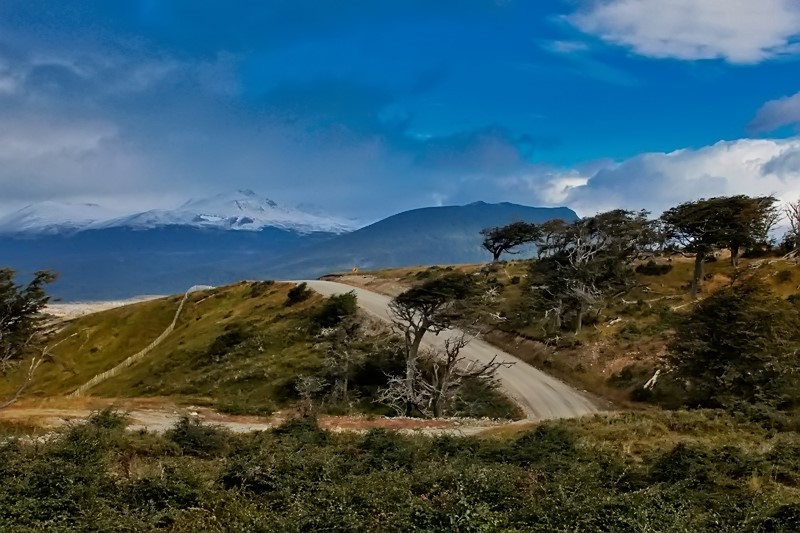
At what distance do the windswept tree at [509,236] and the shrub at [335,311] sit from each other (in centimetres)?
3197

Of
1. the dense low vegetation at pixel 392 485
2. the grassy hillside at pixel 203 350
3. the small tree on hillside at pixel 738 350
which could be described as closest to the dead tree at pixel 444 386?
the grassy hillside at pixel 203 350

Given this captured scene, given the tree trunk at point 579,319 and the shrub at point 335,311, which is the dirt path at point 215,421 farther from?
the shrub at point 335,311

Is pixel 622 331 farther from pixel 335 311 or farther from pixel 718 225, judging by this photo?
pixel 335 311

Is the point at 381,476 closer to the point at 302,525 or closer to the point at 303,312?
the point at 302,525

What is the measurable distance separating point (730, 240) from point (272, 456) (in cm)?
4764

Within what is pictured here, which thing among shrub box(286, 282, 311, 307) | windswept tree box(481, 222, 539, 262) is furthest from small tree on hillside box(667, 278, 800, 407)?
windswept tree box(481, 222, 539, 262)

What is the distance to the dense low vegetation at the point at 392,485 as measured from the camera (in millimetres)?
11453

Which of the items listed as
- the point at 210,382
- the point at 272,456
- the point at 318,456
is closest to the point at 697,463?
the point at 318,456

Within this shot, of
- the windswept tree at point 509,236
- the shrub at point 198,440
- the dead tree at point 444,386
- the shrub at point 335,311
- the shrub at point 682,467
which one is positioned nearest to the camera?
the shrub at point 682,467

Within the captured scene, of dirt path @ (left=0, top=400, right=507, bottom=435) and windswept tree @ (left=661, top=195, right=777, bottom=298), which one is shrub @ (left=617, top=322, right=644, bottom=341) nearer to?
windswept tree @ (left=661, top=195, right=777, bottom=298)

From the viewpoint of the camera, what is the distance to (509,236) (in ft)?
275

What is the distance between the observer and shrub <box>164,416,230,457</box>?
63.4 feet

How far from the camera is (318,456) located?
16234mm

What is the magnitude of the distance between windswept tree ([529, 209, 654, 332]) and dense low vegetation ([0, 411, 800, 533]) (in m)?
29.9
